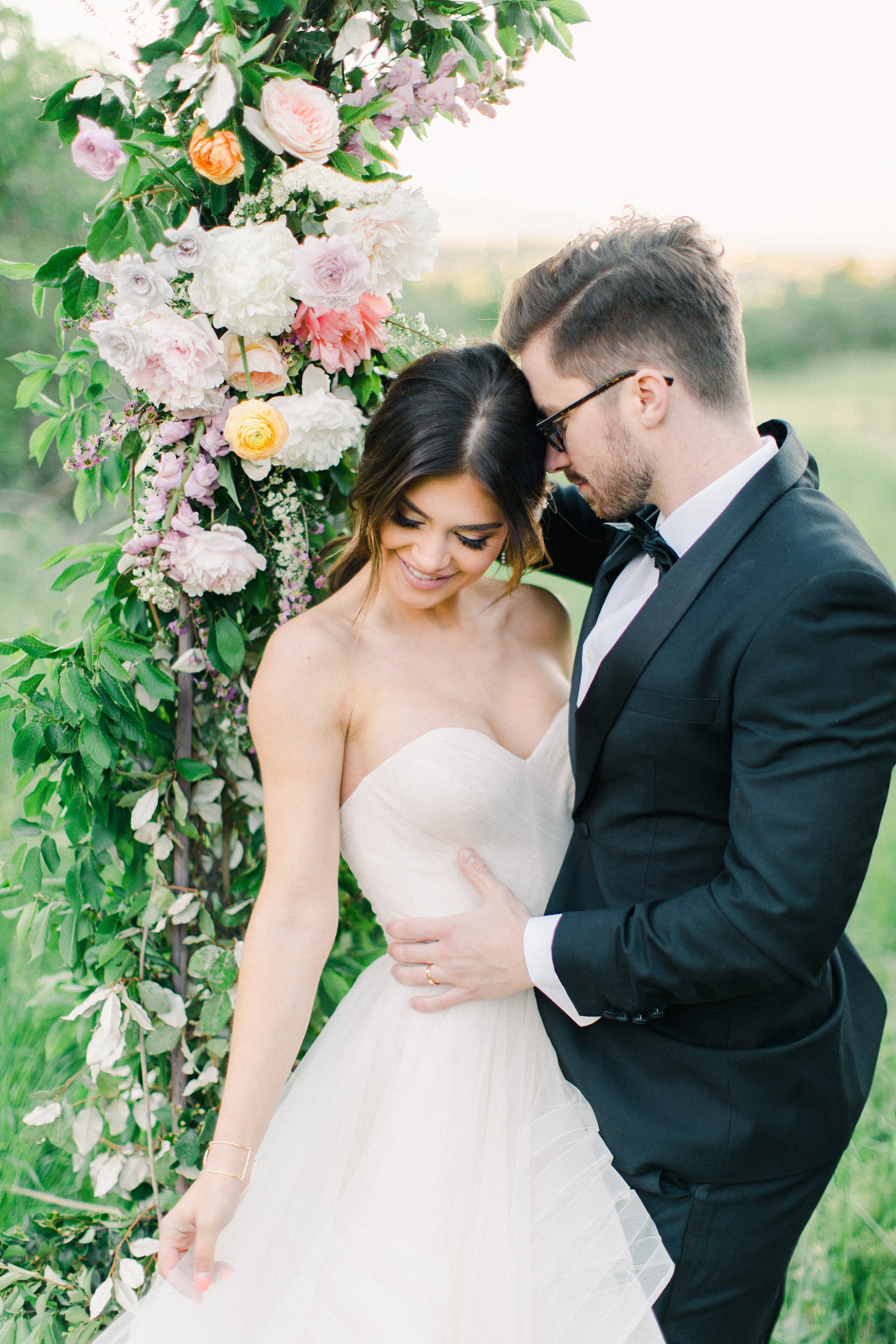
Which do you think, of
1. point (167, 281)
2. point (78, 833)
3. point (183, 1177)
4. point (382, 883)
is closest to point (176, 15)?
point (167, 281)

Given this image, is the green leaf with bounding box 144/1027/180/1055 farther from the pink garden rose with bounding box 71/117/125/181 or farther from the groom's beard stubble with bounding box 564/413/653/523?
the pink garden rose with bounding box 71/117/125/181

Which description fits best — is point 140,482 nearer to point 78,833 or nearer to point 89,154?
point 89,154

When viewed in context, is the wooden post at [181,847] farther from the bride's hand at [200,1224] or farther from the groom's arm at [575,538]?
the groom's arm at [575,538]

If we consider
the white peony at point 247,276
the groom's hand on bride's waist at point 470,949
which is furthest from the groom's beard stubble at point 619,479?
the groom's hand on bride's waist at point 470,949

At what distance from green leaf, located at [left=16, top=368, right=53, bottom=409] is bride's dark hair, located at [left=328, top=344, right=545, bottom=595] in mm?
640

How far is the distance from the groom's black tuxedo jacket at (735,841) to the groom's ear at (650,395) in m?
0.21

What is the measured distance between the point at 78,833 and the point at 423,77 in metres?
1.58

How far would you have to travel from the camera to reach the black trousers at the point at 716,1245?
1.46 meters

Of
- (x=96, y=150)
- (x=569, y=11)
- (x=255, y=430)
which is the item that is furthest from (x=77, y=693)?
(x=569, y=11)

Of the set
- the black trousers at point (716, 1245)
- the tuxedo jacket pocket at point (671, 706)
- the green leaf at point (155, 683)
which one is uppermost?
the green leaf at point (155, 683)

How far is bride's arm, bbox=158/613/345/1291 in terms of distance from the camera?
1.49 metres

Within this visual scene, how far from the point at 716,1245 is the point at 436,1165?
48 cm

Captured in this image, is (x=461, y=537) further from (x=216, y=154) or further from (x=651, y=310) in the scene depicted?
(x=216, y=154)

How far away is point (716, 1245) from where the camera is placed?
4.84ft
